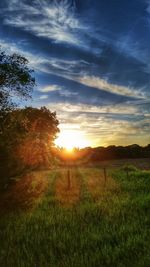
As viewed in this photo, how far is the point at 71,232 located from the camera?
13.5 m

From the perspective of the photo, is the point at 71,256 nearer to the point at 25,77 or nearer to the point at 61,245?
the point at 61,245

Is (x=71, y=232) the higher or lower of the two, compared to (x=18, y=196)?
lower

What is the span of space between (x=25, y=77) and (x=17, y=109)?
2.79 metres

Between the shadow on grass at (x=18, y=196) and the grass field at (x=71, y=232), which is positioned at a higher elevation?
the shadow on grass at (x=18, y=196)

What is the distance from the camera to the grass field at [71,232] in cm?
1030

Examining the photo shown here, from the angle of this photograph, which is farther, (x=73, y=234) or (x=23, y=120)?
(x=23, y=120)

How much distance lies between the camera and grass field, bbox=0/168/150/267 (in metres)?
10.3

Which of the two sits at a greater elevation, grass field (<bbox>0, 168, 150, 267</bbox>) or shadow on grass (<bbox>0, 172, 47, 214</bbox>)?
shadow on grass (<bbox>0, 172, 47, 214</bbox>)

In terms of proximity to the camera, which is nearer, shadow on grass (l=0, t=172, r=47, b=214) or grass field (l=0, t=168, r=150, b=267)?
grass field (l=0, t=168, r=150, b=267)

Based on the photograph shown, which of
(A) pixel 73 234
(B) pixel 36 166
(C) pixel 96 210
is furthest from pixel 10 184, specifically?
(A) pixel 73 234

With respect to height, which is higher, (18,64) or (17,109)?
(18,64)

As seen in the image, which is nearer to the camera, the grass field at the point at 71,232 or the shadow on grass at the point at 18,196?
the grass field at the point at 71,232

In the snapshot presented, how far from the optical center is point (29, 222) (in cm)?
1570

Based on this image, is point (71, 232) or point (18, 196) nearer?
point (71, 232)
